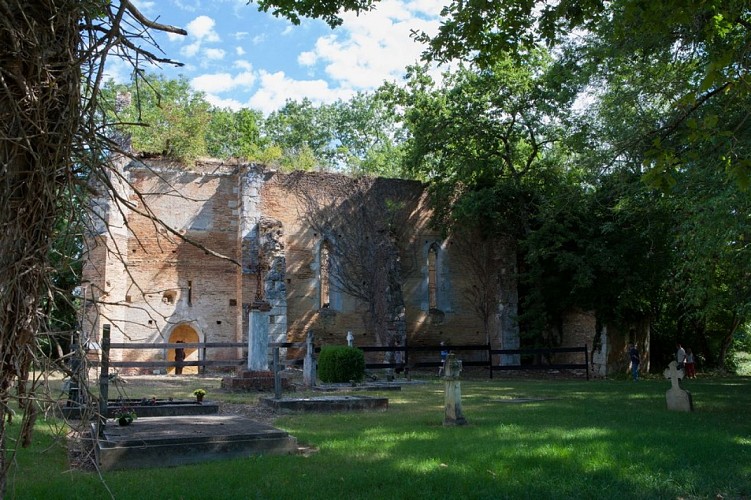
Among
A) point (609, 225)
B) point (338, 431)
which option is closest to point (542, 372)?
point (609, 225)

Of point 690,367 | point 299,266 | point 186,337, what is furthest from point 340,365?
point 690,367

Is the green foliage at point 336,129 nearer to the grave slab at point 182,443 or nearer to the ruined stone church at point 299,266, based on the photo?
the ruined stone church at point 299,266

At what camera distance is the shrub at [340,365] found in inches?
722

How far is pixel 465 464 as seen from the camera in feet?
24.6

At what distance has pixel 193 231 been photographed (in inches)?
1006

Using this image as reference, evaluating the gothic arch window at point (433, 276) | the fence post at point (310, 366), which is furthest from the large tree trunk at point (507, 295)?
the fence post at point (310, 366)

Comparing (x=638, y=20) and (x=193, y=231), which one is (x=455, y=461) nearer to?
(x=638, y=20)

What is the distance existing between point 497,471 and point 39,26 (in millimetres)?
6007

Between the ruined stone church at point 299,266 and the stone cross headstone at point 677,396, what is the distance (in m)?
12.7

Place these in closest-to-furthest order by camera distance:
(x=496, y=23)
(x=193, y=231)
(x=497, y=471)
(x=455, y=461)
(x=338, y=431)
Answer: (x=497, y=471) → (x=455, y=461) → (x=496, y=23) → (x=338, y=431) → (x=193, y=231)

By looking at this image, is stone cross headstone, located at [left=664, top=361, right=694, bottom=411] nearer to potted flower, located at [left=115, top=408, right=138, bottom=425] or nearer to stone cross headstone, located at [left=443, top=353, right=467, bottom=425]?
stone cross headstone, located at [left=443, top=353, right=467, bottom=425]

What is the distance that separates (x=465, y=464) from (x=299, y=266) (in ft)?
65.8

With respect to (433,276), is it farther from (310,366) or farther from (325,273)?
(310,366)

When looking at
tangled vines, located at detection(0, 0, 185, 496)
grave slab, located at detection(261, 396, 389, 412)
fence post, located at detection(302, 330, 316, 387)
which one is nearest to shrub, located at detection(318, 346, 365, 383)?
fence post, located at detection(302, 330, 316, 387)
